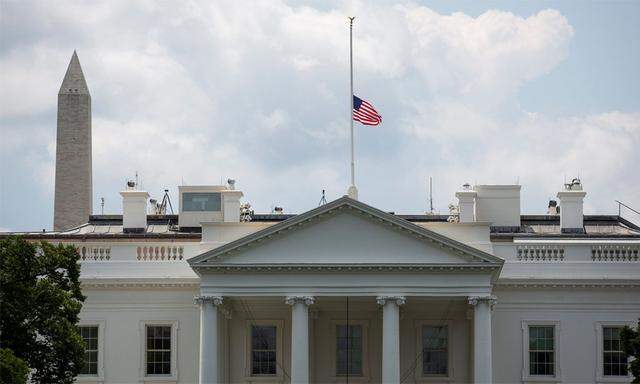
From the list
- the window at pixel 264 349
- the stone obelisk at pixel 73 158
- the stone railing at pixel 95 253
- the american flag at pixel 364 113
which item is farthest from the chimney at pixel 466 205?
the stone obelisk at pixel 73 158

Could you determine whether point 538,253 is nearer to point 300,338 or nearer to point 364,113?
point 364,113

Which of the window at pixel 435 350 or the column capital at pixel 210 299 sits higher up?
the column capital at pixel 210 299

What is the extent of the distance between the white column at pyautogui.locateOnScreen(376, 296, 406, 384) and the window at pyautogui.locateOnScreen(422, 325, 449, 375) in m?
3.78

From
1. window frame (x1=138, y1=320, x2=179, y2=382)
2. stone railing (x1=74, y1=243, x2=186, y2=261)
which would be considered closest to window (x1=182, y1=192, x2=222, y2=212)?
stone railing (x1=74, y1=243, x2=186, y2=261)

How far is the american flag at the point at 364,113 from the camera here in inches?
2217

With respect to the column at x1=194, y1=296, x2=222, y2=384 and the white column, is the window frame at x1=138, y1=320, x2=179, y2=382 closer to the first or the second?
the column at x1=194, y1=296, x2=222, y2=384

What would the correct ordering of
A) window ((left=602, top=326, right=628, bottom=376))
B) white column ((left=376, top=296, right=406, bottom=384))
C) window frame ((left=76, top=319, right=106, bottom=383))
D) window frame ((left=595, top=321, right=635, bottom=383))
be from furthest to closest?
window ((left=602, top=326, right=628, bottom=376)) < window frame ((left=76, top=319, right=106, bottom=383)) < window frame ((left=595, top=321, right=635, bottom=383)) < white column ((left=376, top=296, right=406, bottom=384))

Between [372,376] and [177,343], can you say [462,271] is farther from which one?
[177,343]

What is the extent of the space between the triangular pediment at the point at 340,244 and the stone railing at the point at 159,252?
3971 millimetres

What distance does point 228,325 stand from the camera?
5491 centimetres

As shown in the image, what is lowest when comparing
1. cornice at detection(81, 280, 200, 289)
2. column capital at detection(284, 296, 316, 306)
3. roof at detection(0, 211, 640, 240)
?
column capital at detection(284, 296, 316, 306)

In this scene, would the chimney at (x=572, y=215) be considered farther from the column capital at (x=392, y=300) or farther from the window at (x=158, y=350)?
the window at (x=158, y=350)

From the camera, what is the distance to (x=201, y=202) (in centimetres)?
6247

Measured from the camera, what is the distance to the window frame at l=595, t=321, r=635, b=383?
2136 inches
